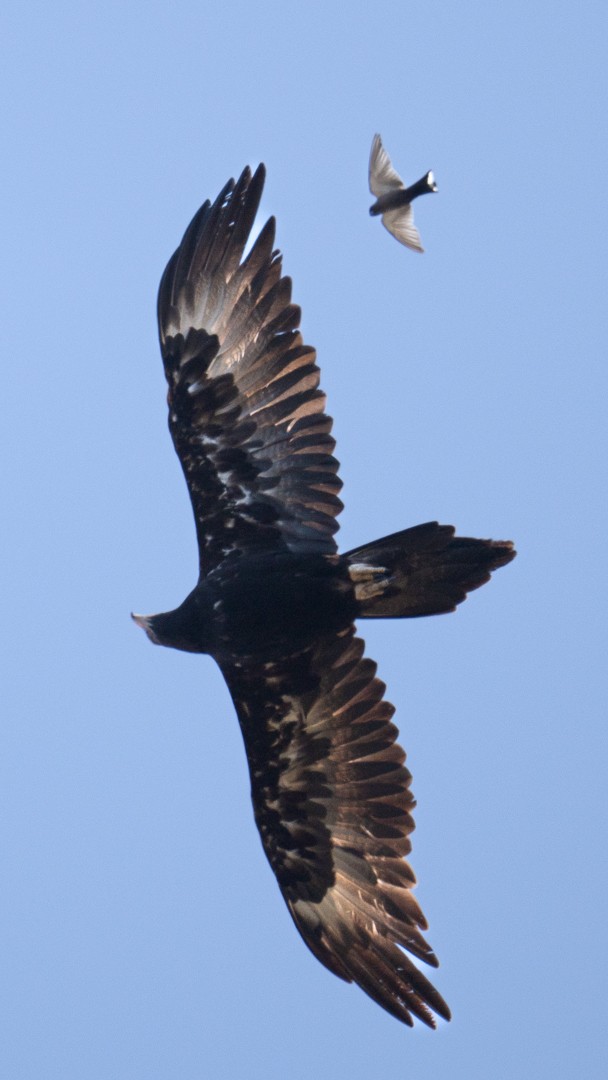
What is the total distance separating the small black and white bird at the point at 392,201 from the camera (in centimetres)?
1234

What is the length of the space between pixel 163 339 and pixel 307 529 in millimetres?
1690

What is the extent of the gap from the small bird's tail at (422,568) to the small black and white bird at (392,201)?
2.92m

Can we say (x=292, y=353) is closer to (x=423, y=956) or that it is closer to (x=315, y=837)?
(x=315, y=837)

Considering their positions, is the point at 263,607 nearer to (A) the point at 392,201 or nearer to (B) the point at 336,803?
(B) the point at 336,803

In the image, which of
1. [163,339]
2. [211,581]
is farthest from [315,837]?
[163,339]

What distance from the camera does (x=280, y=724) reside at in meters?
11.5

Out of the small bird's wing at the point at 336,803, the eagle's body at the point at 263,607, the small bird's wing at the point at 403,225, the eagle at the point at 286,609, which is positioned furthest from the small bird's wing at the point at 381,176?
the small bird's wing at the point at 336,803

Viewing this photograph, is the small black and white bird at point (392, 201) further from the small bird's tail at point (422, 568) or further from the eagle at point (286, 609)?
the small bird's tail at point (422, 568)

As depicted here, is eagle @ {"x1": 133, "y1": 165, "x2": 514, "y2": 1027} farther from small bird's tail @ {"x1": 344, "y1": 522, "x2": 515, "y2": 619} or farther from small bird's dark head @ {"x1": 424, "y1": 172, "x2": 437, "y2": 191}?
small bird's dark head @ {"x1": 424, "y1": 172, "x2": 437, "y2": 191}

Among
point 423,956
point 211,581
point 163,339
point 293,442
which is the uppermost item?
point 163,339

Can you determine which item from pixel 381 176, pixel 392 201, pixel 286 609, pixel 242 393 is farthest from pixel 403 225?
pixel 286 609

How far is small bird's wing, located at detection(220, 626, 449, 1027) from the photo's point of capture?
1116 cm

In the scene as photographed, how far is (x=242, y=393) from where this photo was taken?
439 inches

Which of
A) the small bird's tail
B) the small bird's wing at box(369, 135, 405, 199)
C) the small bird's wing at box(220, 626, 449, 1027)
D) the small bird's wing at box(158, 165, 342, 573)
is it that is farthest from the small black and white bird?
the small bird's wing at box(220, 626, 449, 1027)
